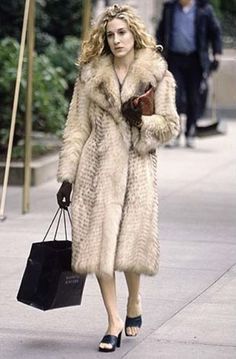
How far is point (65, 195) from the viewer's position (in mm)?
7008

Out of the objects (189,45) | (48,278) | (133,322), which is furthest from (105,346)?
(189,45)

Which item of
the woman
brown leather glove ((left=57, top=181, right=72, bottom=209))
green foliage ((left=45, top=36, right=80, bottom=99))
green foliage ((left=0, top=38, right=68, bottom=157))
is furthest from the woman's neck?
green foliage ((left=45, top=36, right=80, bottom=99))

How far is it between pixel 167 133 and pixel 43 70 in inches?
316

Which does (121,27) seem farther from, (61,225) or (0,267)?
(61,225)

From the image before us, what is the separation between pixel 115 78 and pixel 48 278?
3.62ft

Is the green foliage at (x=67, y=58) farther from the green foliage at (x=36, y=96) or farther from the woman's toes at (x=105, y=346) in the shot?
the woman's toes at (x=105, y=346)

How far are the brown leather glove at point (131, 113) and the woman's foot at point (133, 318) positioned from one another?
3.11 ft

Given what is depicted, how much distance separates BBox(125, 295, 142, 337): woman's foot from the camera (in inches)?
283

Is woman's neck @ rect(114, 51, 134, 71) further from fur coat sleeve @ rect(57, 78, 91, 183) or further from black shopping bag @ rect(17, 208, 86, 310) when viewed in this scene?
black shopping bag @ rect(17, 208, 86, 310)

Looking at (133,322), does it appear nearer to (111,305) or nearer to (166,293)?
(111,305)

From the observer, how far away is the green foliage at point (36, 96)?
45.5 ft

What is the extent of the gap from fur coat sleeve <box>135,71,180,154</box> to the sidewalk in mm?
1065

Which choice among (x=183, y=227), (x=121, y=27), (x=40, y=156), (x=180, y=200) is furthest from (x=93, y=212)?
(x=40, y=156)

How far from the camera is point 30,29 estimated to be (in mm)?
11438
